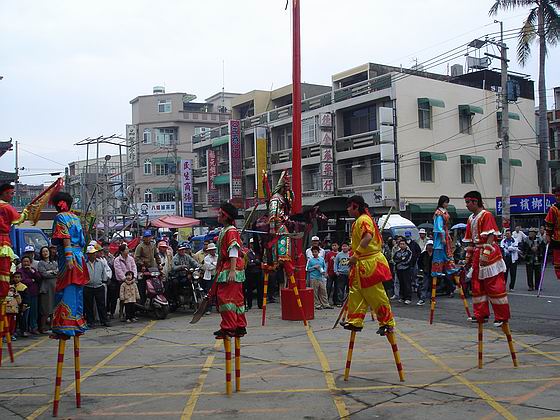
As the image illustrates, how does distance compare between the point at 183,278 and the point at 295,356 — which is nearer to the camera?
the point at 295,356

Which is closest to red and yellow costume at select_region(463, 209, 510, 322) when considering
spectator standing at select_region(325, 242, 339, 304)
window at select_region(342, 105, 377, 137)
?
spectator standing at select_region(325, 242, 339, 304)

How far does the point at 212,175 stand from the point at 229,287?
43.4m

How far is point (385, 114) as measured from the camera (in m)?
33.2

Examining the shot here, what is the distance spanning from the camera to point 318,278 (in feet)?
47.9

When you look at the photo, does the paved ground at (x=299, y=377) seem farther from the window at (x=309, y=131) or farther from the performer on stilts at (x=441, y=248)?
the window at (x=309, y=131)

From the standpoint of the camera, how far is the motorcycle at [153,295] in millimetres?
13922

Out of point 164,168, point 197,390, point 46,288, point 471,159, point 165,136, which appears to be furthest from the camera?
point 165,136

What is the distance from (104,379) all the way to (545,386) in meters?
5.27

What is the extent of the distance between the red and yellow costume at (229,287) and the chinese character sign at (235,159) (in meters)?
38.4

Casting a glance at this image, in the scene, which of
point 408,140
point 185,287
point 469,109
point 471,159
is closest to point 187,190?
point 408,140

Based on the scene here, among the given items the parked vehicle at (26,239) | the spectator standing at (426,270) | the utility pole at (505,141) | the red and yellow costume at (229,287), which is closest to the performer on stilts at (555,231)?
the red and yellow costume at (229,287)

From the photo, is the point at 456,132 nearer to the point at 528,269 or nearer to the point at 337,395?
the point at 528,269

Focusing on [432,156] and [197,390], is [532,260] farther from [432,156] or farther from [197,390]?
[432,156]

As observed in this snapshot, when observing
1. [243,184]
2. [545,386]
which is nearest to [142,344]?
[545,386]
